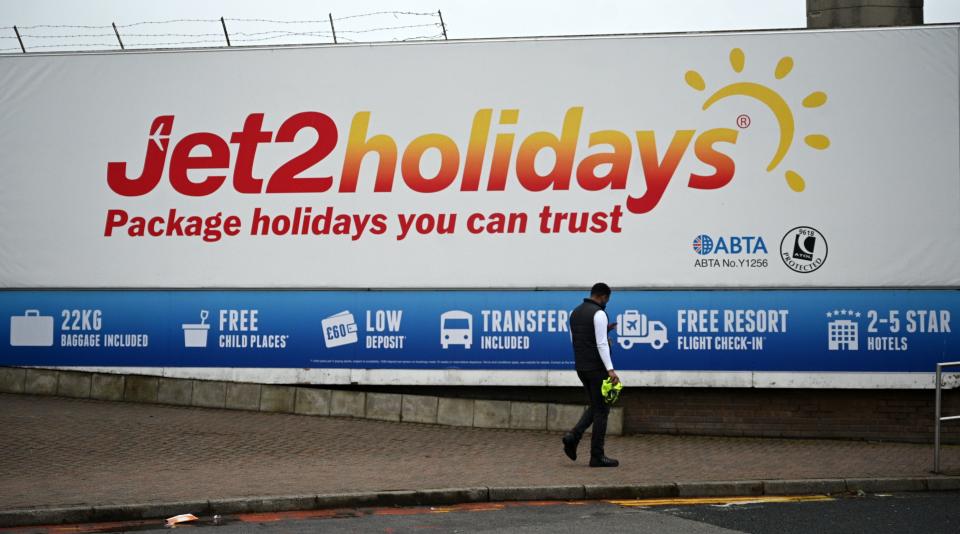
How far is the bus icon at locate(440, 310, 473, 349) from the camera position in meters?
15.6

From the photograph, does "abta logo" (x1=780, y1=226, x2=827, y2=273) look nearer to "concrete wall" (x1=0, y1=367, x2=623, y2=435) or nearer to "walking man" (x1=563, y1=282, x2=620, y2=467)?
"concrete wall" (x1=0, y1=367, x2=623, y2=435)

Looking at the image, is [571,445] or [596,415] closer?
[596,415]

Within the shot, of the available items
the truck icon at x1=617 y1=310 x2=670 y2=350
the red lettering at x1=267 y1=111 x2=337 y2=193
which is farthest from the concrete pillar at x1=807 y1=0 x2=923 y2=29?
the red lettering at x1=267 y1=111 x2=337 y2=193

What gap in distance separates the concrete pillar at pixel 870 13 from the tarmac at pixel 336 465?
5978mm

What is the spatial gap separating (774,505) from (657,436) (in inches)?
190

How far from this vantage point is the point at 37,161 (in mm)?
16531

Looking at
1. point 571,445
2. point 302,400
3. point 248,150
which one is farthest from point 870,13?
point 302,400

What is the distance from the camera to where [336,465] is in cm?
1216

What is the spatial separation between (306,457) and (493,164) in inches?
194

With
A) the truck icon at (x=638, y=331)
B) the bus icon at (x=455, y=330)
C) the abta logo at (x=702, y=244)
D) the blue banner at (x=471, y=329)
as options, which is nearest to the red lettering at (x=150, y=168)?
the blue banner at (x=471, y=329)

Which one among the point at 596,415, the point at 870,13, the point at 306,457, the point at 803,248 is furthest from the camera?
the point at 870,13

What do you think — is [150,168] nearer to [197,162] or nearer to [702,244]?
[197,162]

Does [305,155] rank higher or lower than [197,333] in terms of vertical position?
higher

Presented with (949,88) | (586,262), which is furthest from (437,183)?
(949,88)
